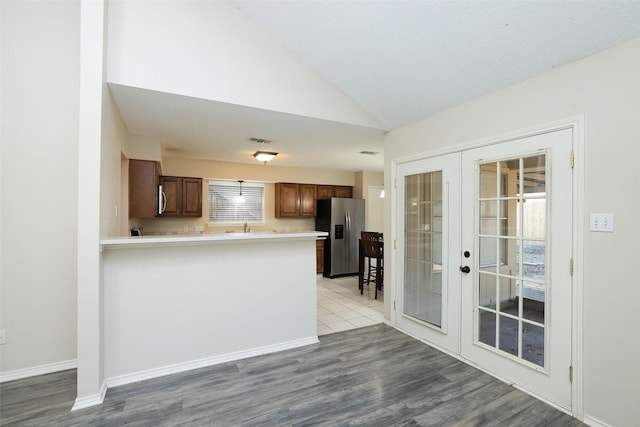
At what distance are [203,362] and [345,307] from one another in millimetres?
2266

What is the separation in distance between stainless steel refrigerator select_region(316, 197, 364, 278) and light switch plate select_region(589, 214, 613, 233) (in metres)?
4.79

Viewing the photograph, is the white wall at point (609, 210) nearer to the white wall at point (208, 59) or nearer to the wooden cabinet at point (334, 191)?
the white wall at point (208, 59)

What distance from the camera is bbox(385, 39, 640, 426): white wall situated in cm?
184

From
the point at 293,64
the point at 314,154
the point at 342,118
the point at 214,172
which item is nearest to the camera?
the point at 293,64

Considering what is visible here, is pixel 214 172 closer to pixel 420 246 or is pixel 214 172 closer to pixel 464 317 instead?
pixel 420 246

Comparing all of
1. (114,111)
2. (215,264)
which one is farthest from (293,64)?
(215,264)

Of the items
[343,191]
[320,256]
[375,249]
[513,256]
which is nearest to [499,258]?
[513,256]

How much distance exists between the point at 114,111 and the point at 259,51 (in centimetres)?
146

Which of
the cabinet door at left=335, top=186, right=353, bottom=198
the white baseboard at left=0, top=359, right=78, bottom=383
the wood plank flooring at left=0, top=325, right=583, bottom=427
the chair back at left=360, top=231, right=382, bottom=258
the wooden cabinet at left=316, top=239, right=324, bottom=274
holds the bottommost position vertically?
the wood plank flooring at left=0, top=325, right=583, bottom=427

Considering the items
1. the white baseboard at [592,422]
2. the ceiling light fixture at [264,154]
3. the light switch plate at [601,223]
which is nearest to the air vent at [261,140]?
the ceiling light fixture at [264,154]

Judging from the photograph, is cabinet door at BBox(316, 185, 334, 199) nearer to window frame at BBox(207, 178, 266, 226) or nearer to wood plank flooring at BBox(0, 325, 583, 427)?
window frame at BBox(207, 178, 266, 226)

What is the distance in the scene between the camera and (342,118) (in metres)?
3.33

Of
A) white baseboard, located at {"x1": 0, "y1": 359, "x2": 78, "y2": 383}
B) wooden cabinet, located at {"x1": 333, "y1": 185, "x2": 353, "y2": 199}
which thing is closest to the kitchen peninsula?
white baseboard, located at {"x1": 0, "y1": 359, "x2": 78, "y2": 383}

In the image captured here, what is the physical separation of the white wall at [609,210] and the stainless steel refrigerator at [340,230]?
461cm
